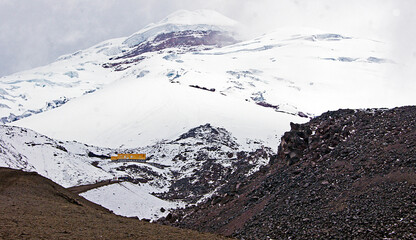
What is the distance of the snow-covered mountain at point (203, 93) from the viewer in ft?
317

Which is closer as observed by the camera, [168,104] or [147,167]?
[147,167]

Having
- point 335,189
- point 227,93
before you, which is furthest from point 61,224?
point 227,93

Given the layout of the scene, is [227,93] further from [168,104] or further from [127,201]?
[127,201]

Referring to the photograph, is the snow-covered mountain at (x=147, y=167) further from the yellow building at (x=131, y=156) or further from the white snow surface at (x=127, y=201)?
the yellow building at (x=131, y=156)

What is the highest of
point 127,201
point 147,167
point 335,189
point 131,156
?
point 335,189

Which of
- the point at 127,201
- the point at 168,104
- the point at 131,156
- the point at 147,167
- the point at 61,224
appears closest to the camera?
the point at 61,224

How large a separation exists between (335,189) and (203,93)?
100860 millimetres

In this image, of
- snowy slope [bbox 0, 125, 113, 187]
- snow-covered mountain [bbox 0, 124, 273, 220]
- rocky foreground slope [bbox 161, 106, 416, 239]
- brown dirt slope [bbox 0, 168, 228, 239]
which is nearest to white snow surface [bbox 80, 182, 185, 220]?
snow-covered mountain [bbox 0, 124, 273, 220]

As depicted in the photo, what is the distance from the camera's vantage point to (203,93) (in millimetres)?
116812

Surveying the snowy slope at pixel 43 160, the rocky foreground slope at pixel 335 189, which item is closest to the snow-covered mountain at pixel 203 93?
the snowy slope at pixel 43 160

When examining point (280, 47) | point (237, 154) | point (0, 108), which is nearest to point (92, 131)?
point (237, 154)

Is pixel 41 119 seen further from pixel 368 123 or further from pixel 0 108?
pixel 368 123

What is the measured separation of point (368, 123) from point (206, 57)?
159718 millimetres

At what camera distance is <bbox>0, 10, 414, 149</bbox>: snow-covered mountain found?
96.6 meters
